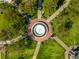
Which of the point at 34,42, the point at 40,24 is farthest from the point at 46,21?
the point at 34,42

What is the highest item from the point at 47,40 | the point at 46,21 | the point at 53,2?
the point at 53,2

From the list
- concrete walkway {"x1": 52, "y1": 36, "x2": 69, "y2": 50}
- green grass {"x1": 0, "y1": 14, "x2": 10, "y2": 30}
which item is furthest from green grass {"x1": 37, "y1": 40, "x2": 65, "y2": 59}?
green grass {"x1": 0, "y1": 14, "x2": 10, "y2": 30}

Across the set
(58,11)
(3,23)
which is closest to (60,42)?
(58,11)

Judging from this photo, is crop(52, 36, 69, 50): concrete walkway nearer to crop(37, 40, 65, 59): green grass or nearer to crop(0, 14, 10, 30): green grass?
crop(37, 40, 65, 59): green grass

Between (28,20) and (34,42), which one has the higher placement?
(28,20)

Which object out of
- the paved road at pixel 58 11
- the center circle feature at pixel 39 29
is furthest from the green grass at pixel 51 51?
the paved road at pixel 58 11

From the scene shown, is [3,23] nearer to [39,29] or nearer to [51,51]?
[39,29]

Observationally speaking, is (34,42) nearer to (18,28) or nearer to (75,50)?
(18,28)

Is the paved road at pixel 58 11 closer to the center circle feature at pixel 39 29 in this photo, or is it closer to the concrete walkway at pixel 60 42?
the center circle feature at pixel 39 29
